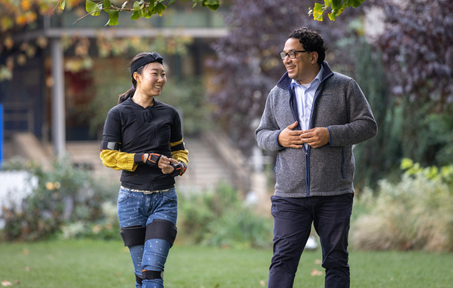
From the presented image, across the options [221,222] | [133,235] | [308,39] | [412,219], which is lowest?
[221,222]

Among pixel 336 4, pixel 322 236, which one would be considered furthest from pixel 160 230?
pixel 336 4

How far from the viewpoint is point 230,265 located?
679 cm

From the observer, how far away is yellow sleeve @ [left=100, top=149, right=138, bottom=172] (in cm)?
380

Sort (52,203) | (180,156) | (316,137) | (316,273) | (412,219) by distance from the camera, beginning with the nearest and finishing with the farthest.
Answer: (316,137) → (180,156) → (316,273) → (412,219) → (52,203)

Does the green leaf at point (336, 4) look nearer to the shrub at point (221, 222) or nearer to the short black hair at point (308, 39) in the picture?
the short black hair at point (308, 39)

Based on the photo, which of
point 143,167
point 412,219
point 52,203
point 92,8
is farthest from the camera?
point 52,203

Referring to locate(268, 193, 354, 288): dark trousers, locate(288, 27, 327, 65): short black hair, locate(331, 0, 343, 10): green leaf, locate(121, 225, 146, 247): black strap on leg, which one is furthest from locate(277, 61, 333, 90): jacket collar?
locate(121, 225, 146, 247): black strap on leg

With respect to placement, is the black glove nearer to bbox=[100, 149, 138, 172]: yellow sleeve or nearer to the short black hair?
bbox=[100, 149, 138, 172]: yellow sleeve

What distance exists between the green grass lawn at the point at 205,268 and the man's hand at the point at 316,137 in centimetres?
230

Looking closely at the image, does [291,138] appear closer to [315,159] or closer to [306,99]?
[315,159]

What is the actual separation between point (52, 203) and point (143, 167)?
622cm

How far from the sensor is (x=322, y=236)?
3670 mm

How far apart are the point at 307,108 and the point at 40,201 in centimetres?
685

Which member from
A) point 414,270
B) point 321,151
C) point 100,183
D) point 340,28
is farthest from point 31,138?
point 321,151
